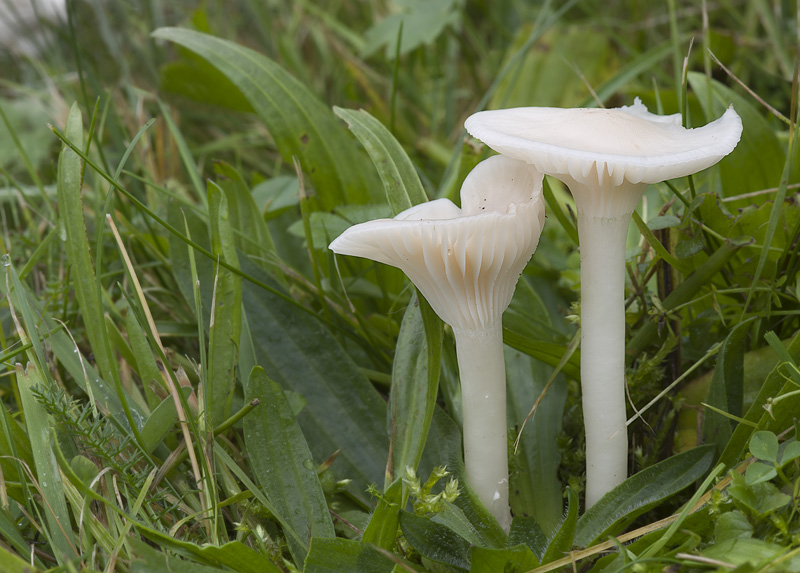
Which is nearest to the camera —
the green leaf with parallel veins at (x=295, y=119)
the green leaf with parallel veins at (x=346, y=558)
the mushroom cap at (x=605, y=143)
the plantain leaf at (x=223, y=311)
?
the mushroom cap at (x=605, y=143)

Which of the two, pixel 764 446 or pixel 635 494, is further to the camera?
pixel 635 494

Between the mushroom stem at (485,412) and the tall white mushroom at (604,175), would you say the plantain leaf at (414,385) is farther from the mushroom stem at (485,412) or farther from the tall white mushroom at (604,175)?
the tall white mushroom at (604,175)

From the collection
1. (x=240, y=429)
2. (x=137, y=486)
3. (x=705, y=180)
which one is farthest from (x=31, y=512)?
(x=705, y=180)

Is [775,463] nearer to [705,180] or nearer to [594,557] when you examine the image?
[594,557]

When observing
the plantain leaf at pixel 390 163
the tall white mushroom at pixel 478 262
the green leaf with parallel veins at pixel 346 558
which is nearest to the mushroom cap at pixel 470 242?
the tall white mushroom at pixel 478 262

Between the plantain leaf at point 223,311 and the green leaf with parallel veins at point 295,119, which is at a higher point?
the green leaf with parallel veins at point 295,119

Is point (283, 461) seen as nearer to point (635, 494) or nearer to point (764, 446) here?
point (635, 494)

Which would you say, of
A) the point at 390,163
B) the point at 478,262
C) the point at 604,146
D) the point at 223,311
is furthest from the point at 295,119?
the point at 604,146
